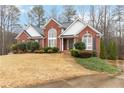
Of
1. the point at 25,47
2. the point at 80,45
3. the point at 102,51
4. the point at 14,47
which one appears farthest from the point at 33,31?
the point at 102,51

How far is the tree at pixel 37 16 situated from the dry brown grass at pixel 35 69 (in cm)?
53

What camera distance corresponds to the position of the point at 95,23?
20.7 feet

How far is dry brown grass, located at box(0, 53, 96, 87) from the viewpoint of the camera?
240 inches

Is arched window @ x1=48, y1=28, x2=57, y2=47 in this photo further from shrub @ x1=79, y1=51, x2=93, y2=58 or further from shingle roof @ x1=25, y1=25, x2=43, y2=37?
shrub @ x1=79, y1=51, x2=93, y2=58

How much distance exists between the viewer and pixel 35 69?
6246 mm

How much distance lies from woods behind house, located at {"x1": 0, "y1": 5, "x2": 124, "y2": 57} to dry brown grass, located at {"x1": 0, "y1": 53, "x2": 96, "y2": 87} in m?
0.28

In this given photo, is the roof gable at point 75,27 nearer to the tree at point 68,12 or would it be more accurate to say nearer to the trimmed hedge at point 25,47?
the tree at point 68,12

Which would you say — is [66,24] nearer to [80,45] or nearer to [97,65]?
[80,45]

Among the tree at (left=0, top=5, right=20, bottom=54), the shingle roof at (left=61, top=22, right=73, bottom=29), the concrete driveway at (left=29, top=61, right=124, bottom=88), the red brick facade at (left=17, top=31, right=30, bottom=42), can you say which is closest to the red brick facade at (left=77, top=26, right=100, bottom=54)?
the shingle roof at (left=61, top=22, right=73, bottom=29)

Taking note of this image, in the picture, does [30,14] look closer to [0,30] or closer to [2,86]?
[0,30]

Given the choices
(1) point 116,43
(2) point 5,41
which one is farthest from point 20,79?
(1) point 116,43

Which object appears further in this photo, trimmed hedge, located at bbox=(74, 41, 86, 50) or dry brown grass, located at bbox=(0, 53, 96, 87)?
trimmed hedge, located at bbox=(74, 41, 86, 50)

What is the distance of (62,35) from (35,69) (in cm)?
71

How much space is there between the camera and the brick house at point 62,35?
6.33 meters
